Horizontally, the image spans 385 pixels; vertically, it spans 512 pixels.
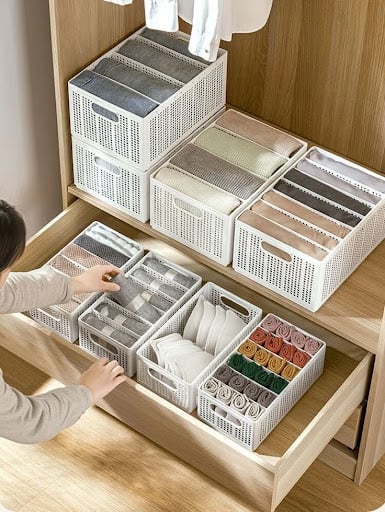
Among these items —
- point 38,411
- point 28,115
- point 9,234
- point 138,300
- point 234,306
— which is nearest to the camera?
point 9,234

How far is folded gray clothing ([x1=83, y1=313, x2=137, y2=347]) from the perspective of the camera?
2375mm

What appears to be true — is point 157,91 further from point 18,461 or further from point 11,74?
point 18,461

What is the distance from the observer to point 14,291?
7.75 feet

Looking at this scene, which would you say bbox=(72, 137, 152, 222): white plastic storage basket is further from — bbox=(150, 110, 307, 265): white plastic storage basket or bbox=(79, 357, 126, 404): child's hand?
bbox=(79, 357, 126, 404): child's hand

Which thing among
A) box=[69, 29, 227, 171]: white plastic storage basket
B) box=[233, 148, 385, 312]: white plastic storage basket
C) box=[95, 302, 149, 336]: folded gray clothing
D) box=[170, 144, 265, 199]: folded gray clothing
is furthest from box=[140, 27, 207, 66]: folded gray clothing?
box=[95, 302, 149, 336]: folded gray clothing

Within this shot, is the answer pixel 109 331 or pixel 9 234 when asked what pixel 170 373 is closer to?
pixel 109 331

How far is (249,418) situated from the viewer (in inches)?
86.5

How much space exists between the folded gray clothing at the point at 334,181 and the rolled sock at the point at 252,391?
0.46 metres

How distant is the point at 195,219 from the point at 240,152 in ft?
0.65

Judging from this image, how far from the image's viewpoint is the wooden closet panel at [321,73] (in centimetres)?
241

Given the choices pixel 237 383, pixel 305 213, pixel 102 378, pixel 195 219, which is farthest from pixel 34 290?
pixel 305 213

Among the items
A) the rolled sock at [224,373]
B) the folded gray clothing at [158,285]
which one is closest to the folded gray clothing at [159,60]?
the folded gray clothing at [158,285]

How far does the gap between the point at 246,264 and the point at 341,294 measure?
21 cm

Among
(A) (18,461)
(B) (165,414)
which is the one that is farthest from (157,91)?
(A) (18,461)
